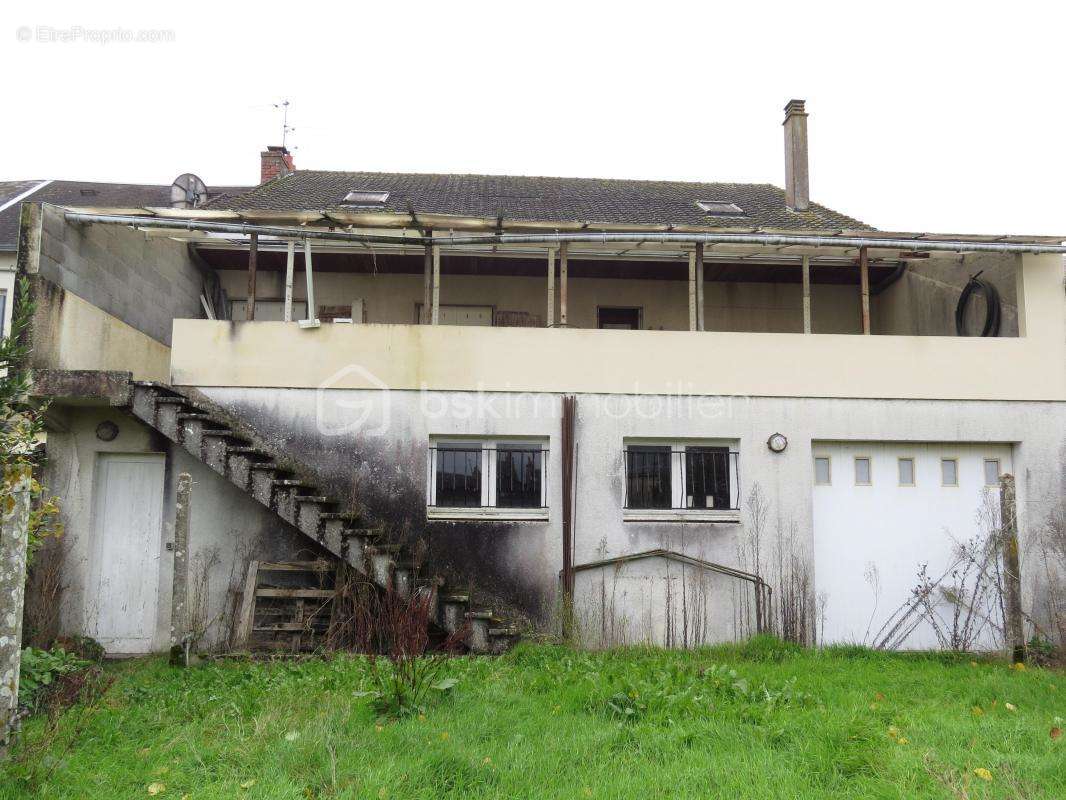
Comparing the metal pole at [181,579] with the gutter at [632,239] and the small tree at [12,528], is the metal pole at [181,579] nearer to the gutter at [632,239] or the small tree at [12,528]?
the small tree at [12,528]

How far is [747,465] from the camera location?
11.5m

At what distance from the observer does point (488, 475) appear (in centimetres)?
1148

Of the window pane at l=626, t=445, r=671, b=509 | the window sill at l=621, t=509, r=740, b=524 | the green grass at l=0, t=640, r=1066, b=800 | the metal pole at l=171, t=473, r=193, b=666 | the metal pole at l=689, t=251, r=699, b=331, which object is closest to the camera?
the green grass at l=0, t=640, r=1066, b=800

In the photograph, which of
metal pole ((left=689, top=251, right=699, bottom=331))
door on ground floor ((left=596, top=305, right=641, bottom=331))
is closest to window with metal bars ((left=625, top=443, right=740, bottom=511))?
metal pole ((left=689, top=251, right=699, bottom=331))

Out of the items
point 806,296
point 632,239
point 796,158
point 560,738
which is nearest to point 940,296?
point 806,296

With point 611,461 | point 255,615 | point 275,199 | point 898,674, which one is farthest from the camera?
point 275,199

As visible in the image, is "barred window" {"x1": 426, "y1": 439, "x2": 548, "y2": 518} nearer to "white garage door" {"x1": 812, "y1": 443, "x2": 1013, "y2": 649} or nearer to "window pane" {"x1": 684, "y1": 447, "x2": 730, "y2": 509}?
"window pane" {"x1": 684, "y1": 447, "x2": 730, "y2": 509}

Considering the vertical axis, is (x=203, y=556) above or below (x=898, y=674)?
above

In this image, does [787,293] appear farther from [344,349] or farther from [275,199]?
[275,199]

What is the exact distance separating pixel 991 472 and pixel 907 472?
3.85 ft

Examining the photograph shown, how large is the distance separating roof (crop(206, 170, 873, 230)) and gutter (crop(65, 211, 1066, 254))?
3.69ft

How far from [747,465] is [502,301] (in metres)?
5.55

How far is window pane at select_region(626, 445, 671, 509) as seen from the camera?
1154 cm

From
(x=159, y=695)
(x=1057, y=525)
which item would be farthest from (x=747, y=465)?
(x=159, y=695)
